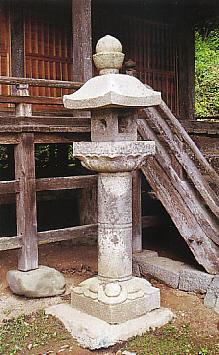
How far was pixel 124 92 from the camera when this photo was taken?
580 centimetres

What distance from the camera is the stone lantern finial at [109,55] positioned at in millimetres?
6043

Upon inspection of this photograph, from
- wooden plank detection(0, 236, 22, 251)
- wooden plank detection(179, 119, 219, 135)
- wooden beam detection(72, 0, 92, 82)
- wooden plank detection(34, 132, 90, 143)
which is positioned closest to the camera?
wooden plank detection(0, 236, 22, 251)

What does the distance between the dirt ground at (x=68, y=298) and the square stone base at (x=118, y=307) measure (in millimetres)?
372

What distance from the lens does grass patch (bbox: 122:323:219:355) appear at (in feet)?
18.4

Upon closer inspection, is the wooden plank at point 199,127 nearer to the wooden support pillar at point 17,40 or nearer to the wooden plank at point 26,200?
the wooden support pillar at point 17,40

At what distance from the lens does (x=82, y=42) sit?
7664 mm

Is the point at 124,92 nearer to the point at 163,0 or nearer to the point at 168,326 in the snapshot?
the point at 168,326

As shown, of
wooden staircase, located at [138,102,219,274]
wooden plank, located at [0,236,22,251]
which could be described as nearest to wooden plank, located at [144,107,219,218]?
wooden staircase, located at [138,102,219,274]

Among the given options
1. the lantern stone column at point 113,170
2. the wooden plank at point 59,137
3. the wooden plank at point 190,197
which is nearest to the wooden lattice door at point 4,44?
the wooden plank at point 59,137

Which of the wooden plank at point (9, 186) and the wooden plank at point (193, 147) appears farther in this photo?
the wooden plank at point (193, 147)

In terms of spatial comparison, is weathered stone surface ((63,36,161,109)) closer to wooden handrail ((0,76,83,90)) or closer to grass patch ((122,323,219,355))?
wooden handrail ((0,76,83,90))

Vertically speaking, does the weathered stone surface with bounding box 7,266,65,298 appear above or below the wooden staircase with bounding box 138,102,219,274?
below

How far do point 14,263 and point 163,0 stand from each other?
624 cm

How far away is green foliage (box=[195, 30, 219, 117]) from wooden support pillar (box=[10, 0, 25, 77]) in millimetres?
13084
